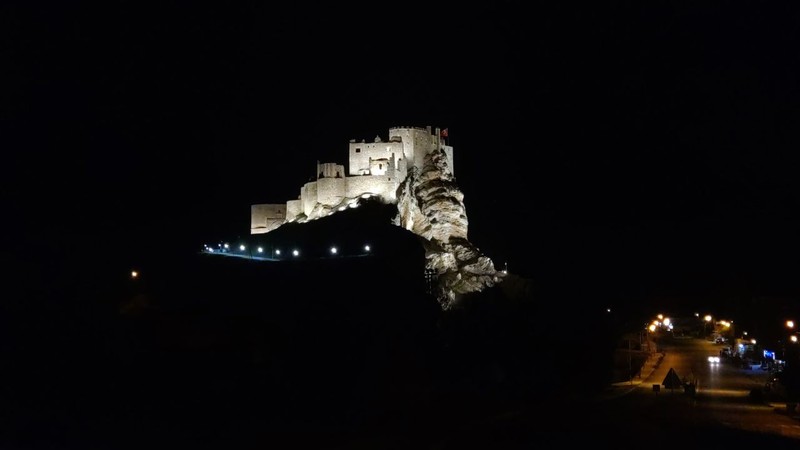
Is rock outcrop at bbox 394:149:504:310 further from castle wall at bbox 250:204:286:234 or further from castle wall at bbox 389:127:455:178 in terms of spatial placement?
castle wall at bbox 250:204:286:234

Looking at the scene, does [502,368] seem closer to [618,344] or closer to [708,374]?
[708,374]

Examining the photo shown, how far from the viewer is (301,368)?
136ft

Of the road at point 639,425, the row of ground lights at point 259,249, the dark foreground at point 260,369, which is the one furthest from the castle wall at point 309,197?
the road at point 639,425

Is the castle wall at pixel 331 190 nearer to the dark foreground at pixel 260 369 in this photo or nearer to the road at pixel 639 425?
the dark foreground at pixel 260 369

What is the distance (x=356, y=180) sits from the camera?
182ft

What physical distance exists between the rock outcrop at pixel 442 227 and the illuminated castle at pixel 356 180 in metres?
0.99

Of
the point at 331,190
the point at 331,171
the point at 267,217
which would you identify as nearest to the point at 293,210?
the point at 267,217

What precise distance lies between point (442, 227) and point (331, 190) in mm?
8924

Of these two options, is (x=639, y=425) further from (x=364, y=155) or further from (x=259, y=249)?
(x=364, y=155)

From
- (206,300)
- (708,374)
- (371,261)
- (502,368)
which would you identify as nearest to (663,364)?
(708,374)

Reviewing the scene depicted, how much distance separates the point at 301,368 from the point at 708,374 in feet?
76.7

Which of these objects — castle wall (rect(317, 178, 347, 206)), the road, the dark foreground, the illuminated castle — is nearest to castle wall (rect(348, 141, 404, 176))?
the illuminated castle

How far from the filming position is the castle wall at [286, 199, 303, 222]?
186ft

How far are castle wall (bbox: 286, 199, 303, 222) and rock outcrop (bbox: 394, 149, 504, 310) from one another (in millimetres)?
7150
